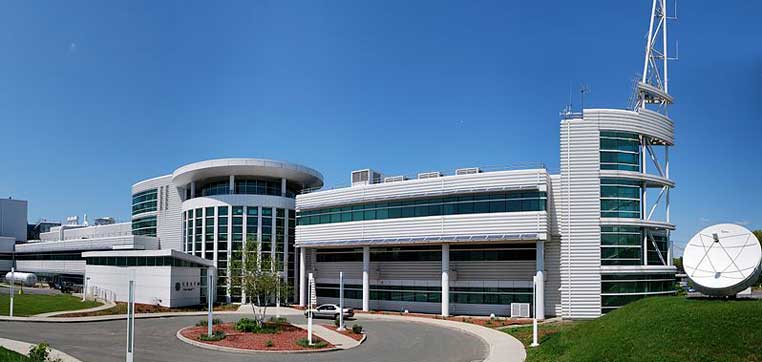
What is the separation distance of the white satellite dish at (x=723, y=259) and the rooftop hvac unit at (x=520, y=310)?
2018 centimetres

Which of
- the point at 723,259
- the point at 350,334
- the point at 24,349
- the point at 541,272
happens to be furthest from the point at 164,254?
the point at 723,259

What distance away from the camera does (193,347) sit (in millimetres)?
32438

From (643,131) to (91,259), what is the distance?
58.4 meters

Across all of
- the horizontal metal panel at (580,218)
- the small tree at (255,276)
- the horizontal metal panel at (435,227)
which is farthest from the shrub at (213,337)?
the horizontal metal panel at (580,218)

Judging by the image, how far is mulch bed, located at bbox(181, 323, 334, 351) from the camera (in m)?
32.2

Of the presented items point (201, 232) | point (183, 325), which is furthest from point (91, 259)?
point (183, 325)

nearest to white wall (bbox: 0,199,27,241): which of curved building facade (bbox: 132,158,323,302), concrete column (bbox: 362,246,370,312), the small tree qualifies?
curved building facade (bbox: 132,158,323,302)

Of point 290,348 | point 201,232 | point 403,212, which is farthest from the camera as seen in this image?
point 201,232

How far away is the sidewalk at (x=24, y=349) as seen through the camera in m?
26.5

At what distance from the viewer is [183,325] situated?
43.9 m

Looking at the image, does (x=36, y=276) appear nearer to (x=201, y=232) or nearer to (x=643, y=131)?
(x=201, y=232)

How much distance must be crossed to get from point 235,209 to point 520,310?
31.7 m

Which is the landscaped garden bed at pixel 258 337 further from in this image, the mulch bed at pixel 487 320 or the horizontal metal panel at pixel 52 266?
the horizontal metal panel at pixel 52 266

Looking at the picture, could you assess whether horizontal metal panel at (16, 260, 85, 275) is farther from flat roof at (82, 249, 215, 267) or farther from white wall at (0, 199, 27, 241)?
flat roof at (82, 249, 215, 267)
